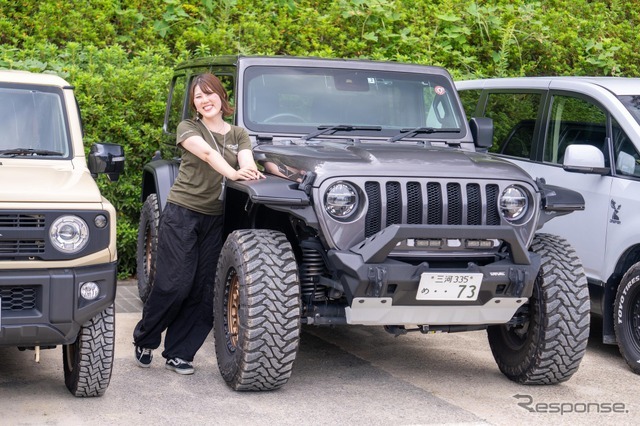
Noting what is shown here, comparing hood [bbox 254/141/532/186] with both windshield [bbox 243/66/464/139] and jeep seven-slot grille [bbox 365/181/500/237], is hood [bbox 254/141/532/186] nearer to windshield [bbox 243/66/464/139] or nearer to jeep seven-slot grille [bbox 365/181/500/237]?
jeep seven-slot grille [bbox 365/181/500/237]

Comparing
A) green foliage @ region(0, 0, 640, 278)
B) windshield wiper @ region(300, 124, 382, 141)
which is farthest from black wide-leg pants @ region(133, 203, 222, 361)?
green foliage @ region(0, 0, 640, 278)

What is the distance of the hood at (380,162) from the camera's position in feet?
18.6

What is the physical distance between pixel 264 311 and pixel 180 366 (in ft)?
3.30

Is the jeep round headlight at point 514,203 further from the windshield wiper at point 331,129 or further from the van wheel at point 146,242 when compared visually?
the van wheel at point 146,242

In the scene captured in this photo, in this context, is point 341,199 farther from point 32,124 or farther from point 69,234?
point 32,124

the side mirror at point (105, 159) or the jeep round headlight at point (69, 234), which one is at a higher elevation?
the side mirror at point (105, 159)

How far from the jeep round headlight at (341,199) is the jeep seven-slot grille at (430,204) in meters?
0.08

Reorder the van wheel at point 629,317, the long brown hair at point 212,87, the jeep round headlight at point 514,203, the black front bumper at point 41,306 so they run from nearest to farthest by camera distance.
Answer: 1. the black front bumper at point 41,306
2. the jeep round headlight at point 514,203
3. the long brown hair at point 212,87
4. the van wheel at point 629,317

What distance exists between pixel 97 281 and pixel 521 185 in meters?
2.42

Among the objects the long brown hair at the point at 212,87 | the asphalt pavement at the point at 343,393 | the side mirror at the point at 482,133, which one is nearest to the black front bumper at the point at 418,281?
the asphalt pavement at the point at 343,393

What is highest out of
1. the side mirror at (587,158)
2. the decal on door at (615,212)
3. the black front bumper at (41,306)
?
the side mirror at (587,158)

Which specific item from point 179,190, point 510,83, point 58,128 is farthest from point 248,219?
point 510,83

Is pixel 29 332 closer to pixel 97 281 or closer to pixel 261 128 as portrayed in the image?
pixel 97 281

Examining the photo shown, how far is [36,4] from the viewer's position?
466 inches
